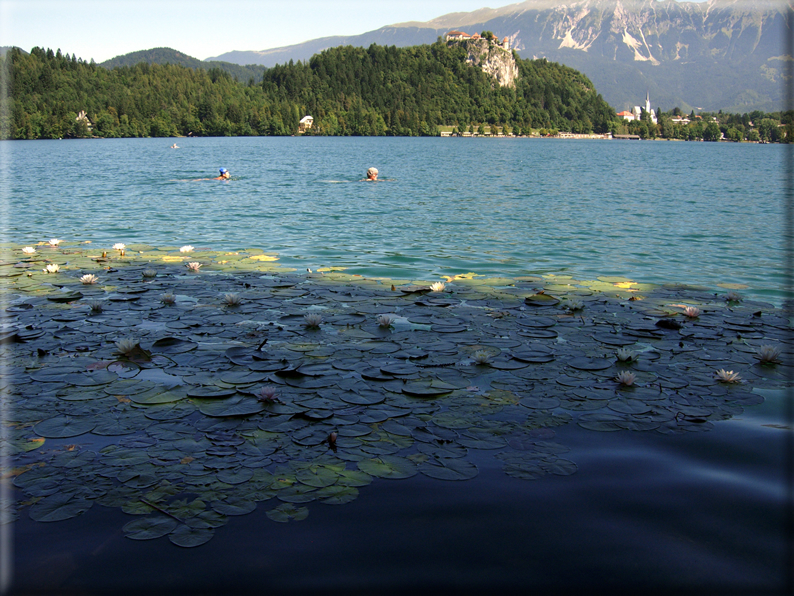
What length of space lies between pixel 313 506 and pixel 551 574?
1.57m

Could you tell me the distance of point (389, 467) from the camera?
421cm

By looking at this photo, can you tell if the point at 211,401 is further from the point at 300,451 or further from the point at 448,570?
the point at 448,570

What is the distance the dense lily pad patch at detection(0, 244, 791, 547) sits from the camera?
13.1 ft

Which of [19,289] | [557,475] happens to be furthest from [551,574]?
[19,289]

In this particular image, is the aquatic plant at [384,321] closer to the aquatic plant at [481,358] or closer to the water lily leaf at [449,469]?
the aquatic plant at [481,358]

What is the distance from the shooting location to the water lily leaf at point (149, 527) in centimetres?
340

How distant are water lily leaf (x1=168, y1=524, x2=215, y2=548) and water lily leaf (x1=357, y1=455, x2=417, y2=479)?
1194 millimetres

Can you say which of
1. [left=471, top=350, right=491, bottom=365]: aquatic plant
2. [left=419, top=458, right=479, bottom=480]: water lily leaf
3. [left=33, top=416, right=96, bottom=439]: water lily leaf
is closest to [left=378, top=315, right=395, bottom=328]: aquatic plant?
[left=471, top=350, right=491, bottom=365]: aquatic plant

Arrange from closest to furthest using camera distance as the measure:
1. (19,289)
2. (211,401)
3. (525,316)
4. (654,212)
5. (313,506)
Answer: (313,506) → (211,401) → (525,316) → (19,289) → (654,212)

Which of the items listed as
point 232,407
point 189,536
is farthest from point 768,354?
point 189,536

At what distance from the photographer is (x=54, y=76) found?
13725 cm

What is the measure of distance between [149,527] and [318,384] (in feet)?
7.65

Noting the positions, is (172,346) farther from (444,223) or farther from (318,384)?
(444,223)

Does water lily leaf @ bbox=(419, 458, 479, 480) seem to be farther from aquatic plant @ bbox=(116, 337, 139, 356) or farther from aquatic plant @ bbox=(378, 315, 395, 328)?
aquatic plant @ bbox=(116, 337, 139, 356)
